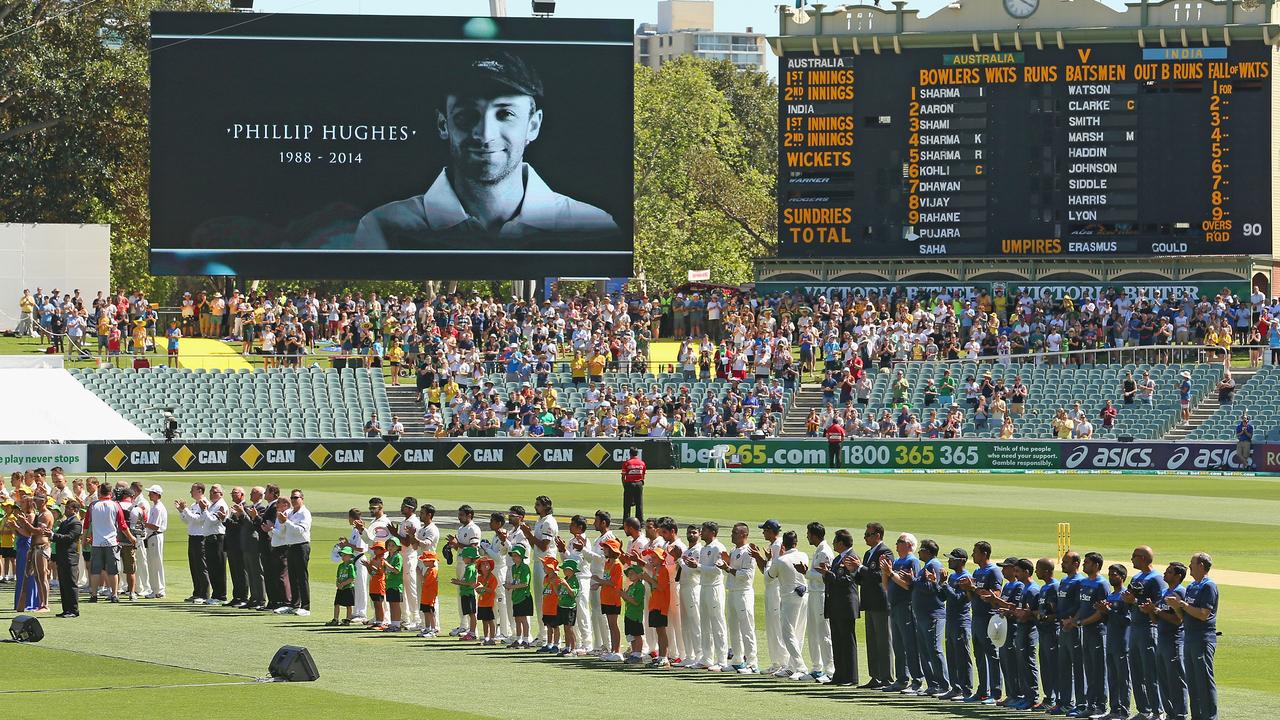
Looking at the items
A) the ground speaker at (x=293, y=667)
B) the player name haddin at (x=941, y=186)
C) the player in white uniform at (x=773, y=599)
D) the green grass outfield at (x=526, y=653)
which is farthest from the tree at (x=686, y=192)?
the ground speaker at (x=293, y=667)

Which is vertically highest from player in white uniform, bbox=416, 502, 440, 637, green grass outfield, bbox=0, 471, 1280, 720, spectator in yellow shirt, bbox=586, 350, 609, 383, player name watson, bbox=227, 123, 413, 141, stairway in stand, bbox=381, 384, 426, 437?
player name watson, bbox=227, 123, 413, 141

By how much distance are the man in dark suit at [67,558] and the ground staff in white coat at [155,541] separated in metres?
1.16

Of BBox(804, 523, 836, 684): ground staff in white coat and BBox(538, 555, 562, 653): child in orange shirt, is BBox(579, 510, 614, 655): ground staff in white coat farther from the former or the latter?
BBox(804, 523, 836, 684): ground staff in white coat

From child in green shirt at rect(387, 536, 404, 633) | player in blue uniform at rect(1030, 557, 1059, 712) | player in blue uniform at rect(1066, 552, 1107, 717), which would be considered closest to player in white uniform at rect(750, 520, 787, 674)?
player in blue uniform at rect(1030, 557, 1059, 712)

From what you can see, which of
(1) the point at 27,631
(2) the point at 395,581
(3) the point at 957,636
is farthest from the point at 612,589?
(1) the point at 27,631

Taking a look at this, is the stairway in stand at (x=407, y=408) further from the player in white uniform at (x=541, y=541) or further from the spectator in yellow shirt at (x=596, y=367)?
the player in white uniform at (x=541, y=541)

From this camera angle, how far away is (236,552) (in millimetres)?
25234

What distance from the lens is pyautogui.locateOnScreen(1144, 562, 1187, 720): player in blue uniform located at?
15.9 metres

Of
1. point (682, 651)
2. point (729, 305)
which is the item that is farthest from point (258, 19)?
point (682, 651)

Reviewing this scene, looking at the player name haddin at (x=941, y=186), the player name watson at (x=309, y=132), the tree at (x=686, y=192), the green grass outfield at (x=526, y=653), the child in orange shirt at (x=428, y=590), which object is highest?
the tree at (x=686, y=192)

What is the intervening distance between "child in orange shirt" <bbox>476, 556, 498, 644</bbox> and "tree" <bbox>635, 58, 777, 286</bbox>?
6928 centimetres

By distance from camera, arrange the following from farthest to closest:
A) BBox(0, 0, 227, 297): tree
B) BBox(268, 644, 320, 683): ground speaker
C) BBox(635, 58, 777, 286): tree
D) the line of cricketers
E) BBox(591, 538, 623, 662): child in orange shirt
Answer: BBox(635, 58, 777, 286): tree < BBox(0, 0, 227, 297): tree < BBox(591, 538, 623, 662): child in orange shirt < BBox(268, 644, 320, 683): ground speaker < the line of cricketers

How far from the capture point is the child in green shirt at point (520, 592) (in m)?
21.4

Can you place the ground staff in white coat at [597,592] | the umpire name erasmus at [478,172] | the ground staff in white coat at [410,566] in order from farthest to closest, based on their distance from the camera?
1. the umpire name erasmus at [478,172]
2. the ground staff in white coat at [410,566]
3. the ground staff in white coat at [597,592]
